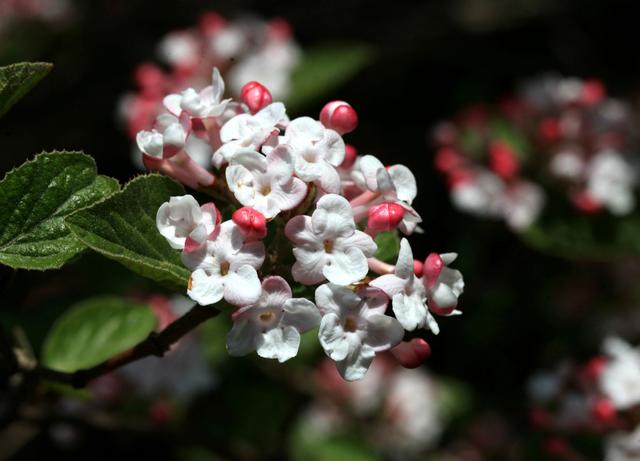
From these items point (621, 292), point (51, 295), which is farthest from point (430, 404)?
point (51, 295)

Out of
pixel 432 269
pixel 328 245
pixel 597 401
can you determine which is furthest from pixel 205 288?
pixel 597 401

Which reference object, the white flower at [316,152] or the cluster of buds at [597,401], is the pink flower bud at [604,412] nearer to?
the cluster of buds at [597,401]

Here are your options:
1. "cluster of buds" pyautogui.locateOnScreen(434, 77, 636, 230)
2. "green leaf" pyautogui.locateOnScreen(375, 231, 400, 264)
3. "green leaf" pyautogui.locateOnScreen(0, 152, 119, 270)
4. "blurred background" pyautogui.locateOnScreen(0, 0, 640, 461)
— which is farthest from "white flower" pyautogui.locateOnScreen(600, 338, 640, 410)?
"green leaf" pyautogui.locateOnScreen(0, 152, 119, 270)

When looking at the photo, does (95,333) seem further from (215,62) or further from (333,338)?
(215,62)

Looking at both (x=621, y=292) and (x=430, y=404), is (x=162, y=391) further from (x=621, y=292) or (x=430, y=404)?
(x=621, y=292)

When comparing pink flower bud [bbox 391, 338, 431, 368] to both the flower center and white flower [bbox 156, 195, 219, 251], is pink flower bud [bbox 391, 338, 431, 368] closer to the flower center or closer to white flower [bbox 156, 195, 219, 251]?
the flower center

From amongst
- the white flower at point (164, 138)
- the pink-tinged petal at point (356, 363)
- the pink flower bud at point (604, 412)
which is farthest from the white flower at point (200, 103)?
the pink flower bud at point (604, 412)
